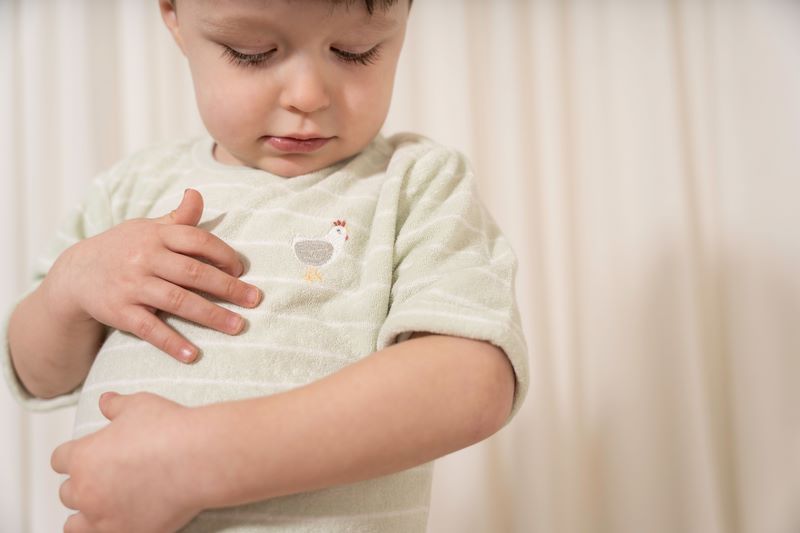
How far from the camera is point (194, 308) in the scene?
24.6 inches

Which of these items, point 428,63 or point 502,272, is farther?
point 428,63

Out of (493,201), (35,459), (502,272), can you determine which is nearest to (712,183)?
(493,201)

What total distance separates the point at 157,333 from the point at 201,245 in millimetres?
83

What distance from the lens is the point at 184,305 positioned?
0.63m

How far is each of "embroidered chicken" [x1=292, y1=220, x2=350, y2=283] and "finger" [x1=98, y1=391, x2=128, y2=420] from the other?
0.60ft

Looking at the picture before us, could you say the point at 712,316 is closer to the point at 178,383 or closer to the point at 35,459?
the point at 178,383

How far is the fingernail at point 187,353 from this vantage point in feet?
2.03

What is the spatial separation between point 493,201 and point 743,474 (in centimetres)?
59

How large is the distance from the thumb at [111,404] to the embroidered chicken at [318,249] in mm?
184

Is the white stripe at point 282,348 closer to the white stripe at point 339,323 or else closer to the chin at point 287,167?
the white stripe at point 339,323

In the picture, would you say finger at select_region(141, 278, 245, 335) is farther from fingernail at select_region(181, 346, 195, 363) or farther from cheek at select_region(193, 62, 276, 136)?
cheek at select_region(193, 62, 276, 136)

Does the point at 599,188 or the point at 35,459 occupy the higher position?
the point at 599,188

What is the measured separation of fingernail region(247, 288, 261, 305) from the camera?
64cm

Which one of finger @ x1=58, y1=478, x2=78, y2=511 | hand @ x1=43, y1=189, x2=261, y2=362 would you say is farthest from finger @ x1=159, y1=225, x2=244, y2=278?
finger @ x1=58, y1=478, x2=78, y2=511
